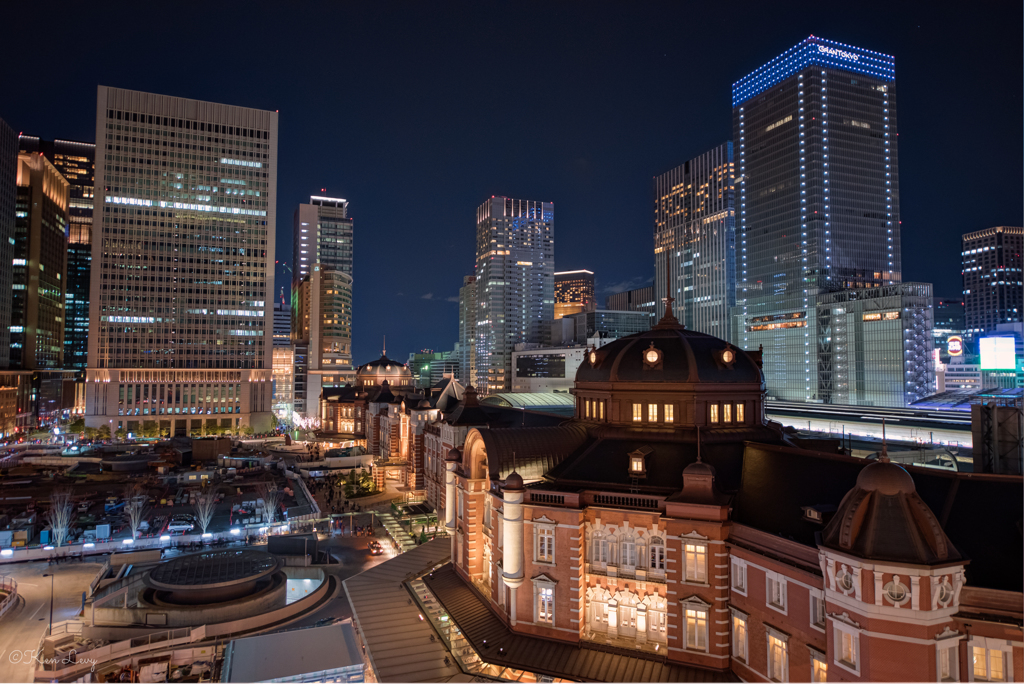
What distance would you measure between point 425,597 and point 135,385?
116 m

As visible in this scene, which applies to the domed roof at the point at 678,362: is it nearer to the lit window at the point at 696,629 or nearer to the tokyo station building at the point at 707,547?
the tokyo station building at the point at 707,547

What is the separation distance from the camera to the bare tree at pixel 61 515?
166ft

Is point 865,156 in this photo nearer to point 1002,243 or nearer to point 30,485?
point 1002,243

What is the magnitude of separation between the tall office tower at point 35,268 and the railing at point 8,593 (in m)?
132

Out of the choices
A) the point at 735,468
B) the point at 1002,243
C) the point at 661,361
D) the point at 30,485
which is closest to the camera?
the point at 735,468

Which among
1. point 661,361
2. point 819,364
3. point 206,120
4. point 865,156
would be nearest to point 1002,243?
point 865,156

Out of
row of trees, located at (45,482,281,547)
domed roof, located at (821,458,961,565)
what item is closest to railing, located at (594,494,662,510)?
domed roof, located at (821,458,961,565)

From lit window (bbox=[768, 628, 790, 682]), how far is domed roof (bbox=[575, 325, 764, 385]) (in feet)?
46.3

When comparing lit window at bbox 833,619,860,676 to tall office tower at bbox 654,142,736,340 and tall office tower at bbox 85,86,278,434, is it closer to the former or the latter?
tall office tower at bbox 85,86,278,434

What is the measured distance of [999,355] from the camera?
71438mm

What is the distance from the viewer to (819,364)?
127688 mm

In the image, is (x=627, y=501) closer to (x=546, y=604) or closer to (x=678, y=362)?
(x=546, y=604)

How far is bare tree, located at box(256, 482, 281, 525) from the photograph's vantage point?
188 ft

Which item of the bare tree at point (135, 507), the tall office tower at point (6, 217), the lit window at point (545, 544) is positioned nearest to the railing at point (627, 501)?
the lit window at point (545, 544)
